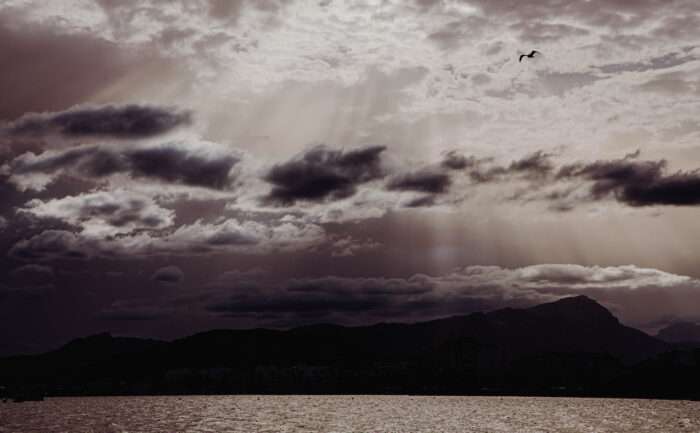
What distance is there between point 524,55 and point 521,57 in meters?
0.55

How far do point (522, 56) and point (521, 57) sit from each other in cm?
24

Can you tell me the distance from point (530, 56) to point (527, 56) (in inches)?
43.2

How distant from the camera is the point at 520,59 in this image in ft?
376

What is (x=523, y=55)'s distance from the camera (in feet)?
383

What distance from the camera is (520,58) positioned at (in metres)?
116

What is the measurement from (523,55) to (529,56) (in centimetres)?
93

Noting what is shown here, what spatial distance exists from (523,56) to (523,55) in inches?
19.9

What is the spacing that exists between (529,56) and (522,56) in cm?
101

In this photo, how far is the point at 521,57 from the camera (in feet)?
381

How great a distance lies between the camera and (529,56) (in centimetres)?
11619

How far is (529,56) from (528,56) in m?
0.39

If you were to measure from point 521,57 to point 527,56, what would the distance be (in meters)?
0.92

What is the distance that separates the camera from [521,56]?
11662cm

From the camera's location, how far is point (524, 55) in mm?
116312
